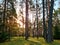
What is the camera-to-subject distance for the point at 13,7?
88.2ft

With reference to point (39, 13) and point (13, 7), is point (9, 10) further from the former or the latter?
point (39, 13)

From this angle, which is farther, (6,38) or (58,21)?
(58,21)

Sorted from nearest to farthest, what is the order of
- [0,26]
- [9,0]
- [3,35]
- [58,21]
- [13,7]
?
[3,35]
[0,26]
[9,0]
[13,7]
[58,21]

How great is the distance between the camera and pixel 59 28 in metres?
30.3

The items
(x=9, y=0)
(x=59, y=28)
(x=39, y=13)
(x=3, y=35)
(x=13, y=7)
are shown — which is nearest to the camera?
(x=3, y=35)

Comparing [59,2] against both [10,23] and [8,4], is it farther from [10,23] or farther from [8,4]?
[10,23]

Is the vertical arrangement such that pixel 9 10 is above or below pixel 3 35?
above

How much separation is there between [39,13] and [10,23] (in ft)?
21.2

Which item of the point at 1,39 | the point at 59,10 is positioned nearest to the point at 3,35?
the point at 1,39

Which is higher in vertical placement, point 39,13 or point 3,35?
point 39,13

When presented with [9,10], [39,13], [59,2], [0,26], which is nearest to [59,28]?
[39,13]

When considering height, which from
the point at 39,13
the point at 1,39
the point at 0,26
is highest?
the point at 39,13

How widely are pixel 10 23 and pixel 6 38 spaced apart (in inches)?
476

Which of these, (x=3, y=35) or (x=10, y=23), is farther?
(x=10, y=23)
